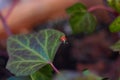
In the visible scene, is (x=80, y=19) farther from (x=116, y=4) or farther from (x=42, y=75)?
(x=42, y=75)

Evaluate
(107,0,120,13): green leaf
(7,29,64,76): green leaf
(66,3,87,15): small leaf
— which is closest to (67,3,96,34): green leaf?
(66,3,87,15): small leaf

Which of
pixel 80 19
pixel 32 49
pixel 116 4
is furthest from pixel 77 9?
pixel 32 49

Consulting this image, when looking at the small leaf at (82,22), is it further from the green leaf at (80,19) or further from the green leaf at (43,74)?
the green leaf at (43,74)

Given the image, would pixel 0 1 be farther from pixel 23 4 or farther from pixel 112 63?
pixel 112 63

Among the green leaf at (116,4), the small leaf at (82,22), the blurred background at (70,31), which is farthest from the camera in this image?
the blurred background at (70,31)

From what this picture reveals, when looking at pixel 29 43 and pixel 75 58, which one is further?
pixel 75 58

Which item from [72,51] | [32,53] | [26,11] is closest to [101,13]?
[72,51]

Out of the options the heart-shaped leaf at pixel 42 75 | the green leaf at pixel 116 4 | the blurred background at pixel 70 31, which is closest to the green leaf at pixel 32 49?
the heart-shaped leaf at pixel 42 75
